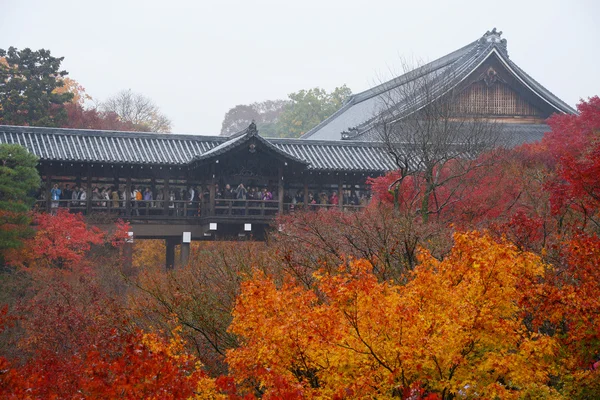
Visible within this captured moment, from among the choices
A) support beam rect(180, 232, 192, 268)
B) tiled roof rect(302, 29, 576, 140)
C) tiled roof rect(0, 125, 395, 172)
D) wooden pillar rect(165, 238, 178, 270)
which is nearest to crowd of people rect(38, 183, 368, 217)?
support beam rect(180, 232, 192, 268)

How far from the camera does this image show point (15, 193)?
90.9 ft

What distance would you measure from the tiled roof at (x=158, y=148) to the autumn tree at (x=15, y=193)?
3.44m

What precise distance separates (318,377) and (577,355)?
426 centimetres

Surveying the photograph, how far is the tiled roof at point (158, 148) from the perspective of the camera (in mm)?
33312

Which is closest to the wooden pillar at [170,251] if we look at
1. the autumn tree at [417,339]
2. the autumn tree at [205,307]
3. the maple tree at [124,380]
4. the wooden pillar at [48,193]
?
the wooden pillar at [48,193]

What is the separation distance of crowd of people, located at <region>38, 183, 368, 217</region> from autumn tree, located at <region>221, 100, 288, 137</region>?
197ft

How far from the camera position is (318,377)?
13086 mm

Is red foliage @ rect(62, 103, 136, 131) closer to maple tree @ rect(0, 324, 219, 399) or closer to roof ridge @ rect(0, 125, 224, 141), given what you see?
roof ridge @ rect(0, 125, 224, 141)

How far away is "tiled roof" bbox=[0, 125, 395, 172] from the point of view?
1312 inches

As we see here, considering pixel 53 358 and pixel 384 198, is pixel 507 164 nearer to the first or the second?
pixel 384 198

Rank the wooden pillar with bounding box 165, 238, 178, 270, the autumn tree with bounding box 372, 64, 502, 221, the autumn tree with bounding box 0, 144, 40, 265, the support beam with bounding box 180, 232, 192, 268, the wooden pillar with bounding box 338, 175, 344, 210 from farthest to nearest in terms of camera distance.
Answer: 1. the wooden pillar with bounding box 165, 238, 178, 270
2. the wooden pillar with bounding box 338, 175, 344, 210
3. the support beam with bounding box 180, 232, 192, 268
4. the autumn tree with bounding box 0, 144, 40, 265
5. the autumn tree with bounding box 372, 64, 502, 221

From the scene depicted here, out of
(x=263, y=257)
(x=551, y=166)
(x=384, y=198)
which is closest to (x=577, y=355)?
(x=263, y=257)

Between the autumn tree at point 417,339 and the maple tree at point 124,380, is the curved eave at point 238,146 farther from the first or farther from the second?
the autumn tree at point 417,339

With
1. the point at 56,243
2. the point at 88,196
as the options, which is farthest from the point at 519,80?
the point at 56,243
